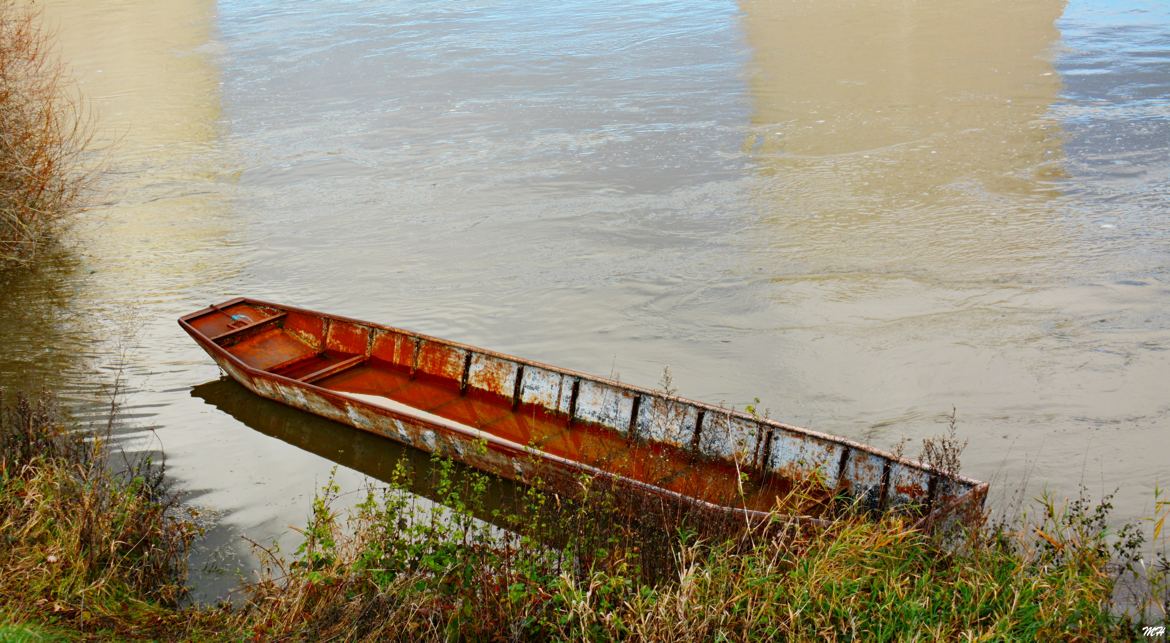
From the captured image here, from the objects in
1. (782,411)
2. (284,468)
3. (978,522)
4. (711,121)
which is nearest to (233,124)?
(711,121)

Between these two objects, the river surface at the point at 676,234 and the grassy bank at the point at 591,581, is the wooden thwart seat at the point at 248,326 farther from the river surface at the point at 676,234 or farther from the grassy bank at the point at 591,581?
the grassy bank at the point at 591,581

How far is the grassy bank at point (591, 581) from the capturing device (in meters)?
5.85

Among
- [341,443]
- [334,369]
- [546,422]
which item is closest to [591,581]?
[546,422]

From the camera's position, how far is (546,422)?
984 cm

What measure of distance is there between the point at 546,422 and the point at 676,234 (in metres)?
6.32

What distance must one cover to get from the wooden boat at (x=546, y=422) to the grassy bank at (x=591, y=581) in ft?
1.60

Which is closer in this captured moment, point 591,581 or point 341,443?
point 591,581

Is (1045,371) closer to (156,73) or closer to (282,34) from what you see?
(156,73)

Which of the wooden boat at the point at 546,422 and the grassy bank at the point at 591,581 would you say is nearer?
the grassy bank at the point at 591,581

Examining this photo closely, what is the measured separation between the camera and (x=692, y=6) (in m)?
34.2

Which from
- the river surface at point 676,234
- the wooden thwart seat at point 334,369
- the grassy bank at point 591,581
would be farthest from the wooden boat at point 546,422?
the river surface at point 676,234

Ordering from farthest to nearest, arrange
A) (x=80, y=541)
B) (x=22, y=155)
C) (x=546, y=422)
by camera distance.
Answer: (x=22, y=155) < (x=546, y=422) < (x=80, y=541)

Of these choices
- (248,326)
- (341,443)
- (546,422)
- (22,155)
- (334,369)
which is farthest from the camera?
(22,155)

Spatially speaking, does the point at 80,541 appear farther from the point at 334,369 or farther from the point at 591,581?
the point at 334,369
